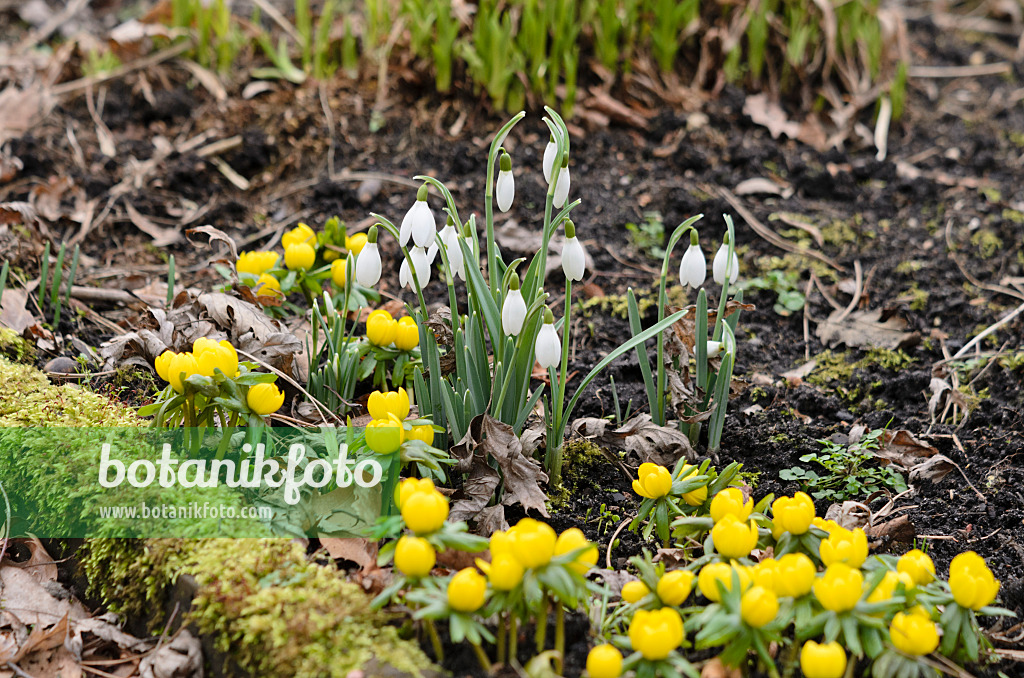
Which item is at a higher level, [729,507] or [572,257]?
[572,257]

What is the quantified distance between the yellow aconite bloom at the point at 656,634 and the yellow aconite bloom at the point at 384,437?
585mm

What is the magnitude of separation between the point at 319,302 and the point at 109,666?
45.0 inches

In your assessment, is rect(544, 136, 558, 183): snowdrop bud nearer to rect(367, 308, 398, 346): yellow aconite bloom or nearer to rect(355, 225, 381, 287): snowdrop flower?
rect(355, 225, 381, 287): snowdrop flower

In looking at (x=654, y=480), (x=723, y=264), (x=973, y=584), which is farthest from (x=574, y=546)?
(x=723, y=264)

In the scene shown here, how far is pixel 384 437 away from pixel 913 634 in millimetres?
997

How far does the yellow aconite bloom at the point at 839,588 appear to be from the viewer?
4.25ft

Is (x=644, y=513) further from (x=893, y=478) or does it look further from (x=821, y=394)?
(x=821, y=394)

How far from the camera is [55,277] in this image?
2521 mm

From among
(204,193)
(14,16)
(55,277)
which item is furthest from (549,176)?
(14,16)

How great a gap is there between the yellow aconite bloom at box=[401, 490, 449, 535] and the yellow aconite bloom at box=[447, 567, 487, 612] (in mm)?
116

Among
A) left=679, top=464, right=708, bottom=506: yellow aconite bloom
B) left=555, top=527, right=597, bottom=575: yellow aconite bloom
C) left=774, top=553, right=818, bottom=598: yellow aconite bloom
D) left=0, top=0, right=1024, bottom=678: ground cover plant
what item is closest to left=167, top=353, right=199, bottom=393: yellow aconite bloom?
left=0, top=0, right=1024, bottom=678: ground cover plant

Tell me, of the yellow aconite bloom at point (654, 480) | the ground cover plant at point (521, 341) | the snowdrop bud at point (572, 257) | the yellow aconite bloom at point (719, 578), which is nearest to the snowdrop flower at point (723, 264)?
the ground cover plant at point (521, 341)

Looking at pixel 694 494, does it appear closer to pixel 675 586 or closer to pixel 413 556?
pixel 675 586

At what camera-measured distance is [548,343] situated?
1.58 m
